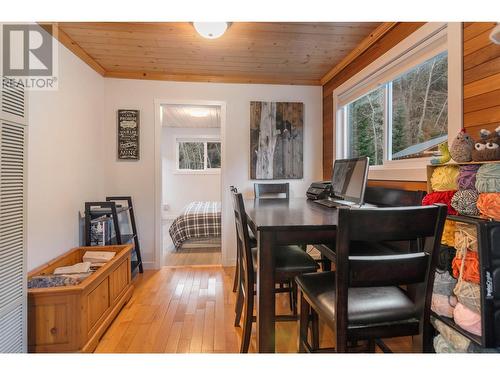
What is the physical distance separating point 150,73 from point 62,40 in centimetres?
91

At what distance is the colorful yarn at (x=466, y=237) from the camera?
3.44 feet

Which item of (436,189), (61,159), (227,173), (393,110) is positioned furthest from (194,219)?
(436,189)

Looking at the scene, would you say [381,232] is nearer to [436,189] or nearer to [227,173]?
[436,189]

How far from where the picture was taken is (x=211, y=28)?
1991 millimetres

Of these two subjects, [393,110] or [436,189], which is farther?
[393,110]

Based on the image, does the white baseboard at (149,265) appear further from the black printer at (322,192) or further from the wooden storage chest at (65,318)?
the black printer at (322,192)

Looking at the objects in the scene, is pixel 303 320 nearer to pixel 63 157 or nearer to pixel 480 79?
pixel 480 79

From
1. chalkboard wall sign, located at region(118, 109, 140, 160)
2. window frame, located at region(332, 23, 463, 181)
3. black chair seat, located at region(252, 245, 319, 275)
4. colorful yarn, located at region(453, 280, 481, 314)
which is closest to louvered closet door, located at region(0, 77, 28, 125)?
black chair seat, located at region(252, 245, 319, 275)

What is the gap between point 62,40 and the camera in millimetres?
2178

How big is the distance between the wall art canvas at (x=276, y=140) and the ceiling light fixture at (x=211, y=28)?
1139 mm

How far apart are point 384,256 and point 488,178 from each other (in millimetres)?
559

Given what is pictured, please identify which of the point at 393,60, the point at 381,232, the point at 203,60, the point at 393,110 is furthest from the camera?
the point at 203,60

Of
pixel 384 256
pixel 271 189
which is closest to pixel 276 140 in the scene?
pixel 271 189

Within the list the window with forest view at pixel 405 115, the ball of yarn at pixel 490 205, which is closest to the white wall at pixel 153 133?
the window with forest view at pixel 405 115
